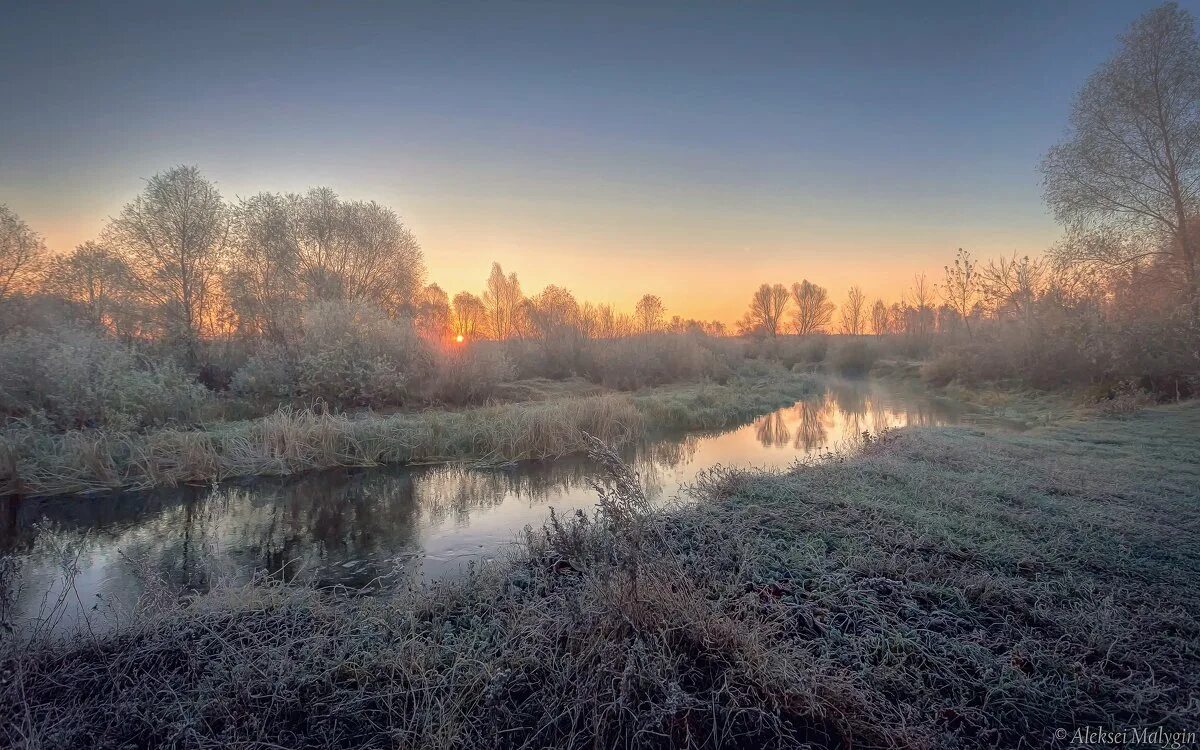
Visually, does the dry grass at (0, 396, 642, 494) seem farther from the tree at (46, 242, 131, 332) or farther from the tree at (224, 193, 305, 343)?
the tree at (46, 242, 131, 332)

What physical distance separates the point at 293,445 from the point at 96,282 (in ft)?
51.0

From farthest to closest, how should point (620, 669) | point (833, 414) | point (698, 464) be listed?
1. point (833, 414)
2. point (698, 464)
3. point (620, 669)

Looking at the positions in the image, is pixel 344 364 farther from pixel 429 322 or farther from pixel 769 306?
pixel 769 306

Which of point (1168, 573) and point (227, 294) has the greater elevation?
point (227, 294)

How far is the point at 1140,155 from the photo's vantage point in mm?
13023

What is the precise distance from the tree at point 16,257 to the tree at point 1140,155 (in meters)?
31.4

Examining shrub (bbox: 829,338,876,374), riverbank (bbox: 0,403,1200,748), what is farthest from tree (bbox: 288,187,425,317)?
shrub (bbox: 829,338,876,374)

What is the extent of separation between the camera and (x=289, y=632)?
3.61 metres

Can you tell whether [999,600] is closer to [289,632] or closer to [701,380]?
[289,632]

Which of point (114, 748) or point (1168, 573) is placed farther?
point (1168, 573)

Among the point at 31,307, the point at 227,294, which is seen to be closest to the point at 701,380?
the point at 227,294

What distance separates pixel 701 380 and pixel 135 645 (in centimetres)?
2447

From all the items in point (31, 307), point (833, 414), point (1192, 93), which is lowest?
point (833, 414)

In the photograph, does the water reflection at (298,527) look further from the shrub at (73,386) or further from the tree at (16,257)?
the tree at (16,257)
